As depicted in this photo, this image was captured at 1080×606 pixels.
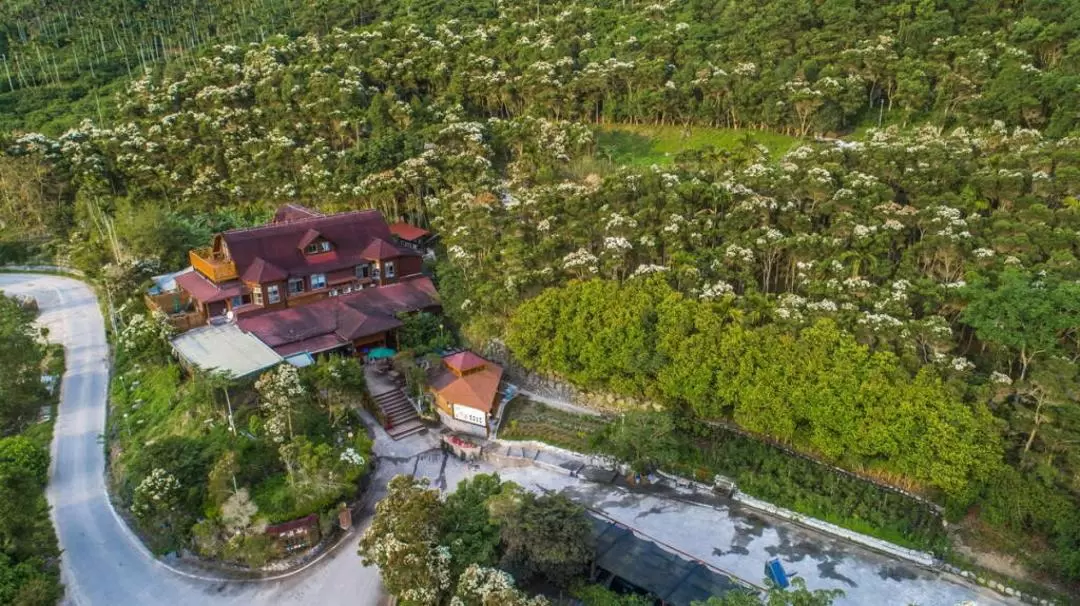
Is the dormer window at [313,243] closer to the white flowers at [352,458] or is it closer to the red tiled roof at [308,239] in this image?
the red tiled roof at [308,239]

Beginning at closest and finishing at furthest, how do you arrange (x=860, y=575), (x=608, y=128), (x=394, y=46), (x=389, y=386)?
1. (x=860, y=575)
2. (x=389, y=386)
3. (x=608, y=128)
4. (x=394, y=46)

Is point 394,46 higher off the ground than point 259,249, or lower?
higher

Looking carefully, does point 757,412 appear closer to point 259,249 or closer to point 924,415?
point 924,415

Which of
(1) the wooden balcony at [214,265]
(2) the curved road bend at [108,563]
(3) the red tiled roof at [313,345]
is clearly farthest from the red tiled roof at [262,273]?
(2) the curved road bend at [108,563]

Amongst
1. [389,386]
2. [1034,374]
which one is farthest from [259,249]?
[1034,374]

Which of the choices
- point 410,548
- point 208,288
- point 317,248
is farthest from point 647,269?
point 208,288
